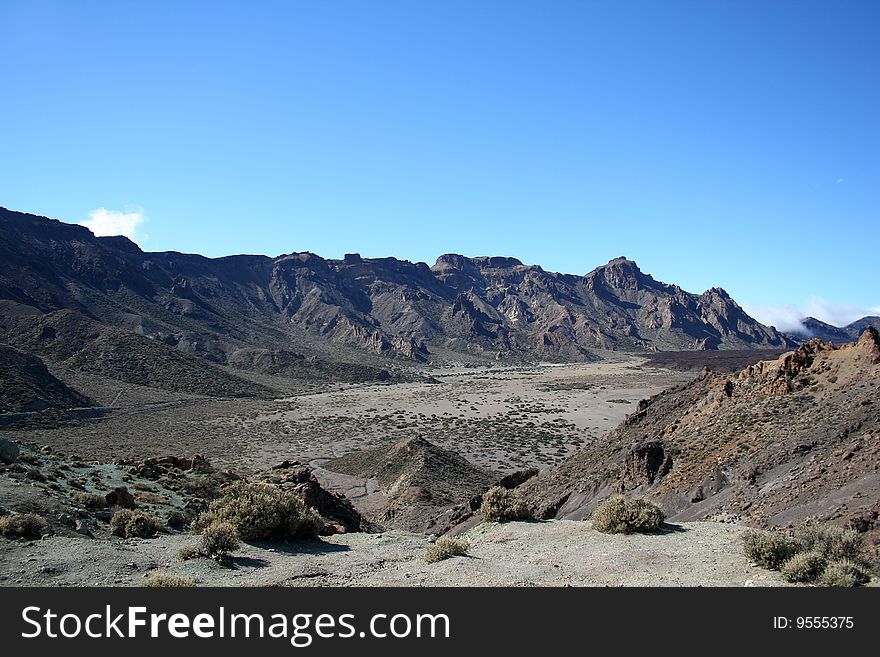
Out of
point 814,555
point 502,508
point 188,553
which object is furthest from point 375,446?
point 814,555

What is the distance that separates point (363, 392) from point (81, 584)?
8196cm

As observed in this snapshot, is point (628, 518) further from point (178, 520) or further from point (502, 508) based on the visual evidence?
point (178, 520)

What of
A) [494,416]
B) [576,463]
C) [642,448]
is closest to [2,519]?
[642,448]

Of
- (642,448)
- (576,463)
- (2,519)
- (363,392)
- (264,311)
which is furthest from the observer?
(264,311)

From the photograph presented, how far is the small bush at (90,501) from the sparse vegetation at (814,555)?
1505 centimetres

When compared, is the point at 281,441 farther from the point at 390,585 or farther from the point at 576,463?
the point at 390,585

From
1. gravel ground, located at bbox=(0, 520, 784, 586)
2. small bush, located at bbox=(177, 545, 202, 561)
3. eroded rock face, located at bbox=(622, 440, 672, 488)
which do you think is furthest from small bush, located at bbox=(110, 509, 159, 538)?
eroded rock face, located at bbox=(622, 440, 672, 488)

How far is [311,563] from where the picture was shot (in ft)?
34.3

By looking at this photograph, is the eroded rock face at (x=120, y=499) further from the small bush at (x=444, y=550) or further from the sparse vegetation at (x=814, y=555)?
the sparse vegetation at (x=814, y=555)

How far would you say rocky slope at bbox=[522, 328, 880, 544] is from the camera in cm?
1208

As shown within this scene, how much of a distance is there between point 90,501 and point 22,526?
3762 millimetres

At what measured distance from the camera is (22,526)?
415 inches

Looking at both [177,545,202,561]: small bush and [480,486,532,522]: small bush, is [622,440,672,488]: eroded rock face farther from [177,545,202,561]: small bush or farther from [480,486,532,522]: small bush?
[177,545,202,561]: small bush

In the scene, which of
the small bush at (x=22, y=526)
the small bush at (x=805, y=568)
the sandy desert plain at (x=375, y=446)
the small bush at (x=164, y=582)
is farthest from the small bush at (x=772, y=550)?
the small bush at (x=22, y=526)
